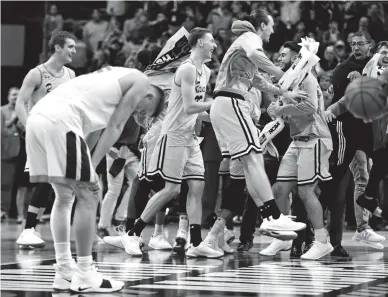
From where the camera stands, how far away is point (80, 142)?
6488 mm

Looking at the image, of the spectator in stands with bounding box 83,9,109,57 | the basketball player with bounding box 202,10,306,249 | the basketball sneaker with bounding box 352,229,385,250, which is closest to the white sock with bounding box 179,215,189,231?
the basketball player with bounding box 202,10,306,249

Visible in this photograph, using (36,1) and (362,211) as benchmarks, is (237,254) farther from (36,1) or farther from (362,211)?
(36,1)

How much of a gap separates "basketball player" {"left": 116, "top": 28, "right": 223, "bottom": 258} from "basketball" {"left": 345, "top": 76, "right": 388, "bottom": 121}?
262 centimetres

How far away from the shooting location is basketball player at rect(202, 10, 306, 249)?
8.71 metres

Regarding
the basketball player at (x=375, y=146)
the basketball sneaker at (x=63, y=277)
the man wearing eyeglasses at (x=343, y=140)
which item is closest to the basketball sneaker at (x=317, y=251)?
the man wearing eyeglasses at (x=343, y=140)

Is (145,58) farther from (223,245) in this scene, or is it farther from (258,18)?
(223,245)

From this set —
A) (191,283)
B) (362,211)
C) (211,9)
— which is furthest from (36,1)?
(191,283)

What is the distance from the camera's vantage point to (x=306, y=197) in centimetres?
927

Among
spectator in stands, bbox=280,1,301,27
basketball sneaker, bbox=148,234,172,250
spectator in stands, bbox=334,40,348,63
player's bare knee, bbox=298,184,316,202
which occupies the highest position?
spectator in stands, bbox=280,1,301,27

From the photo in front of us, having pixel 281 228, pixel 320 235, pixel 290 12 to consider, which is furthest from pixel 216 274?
pixel 290 12

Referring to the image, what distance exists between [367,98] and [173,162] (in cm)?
306

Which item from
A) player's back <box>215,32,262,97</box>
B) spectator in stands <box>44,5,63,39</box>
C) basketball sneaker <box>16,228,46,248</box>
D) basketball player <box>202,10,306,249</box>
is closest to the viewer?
basketball player <box>202,10,306,249</box>

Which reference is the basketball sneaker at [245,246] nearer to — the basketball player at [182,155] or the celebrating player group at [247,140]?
the celebrating player group at [247,140]

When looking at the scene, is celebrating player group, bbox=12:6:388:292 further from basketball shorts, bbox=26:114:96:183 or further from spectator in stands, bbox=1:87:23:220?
spectator in stands, bbox=1:87:23:220
